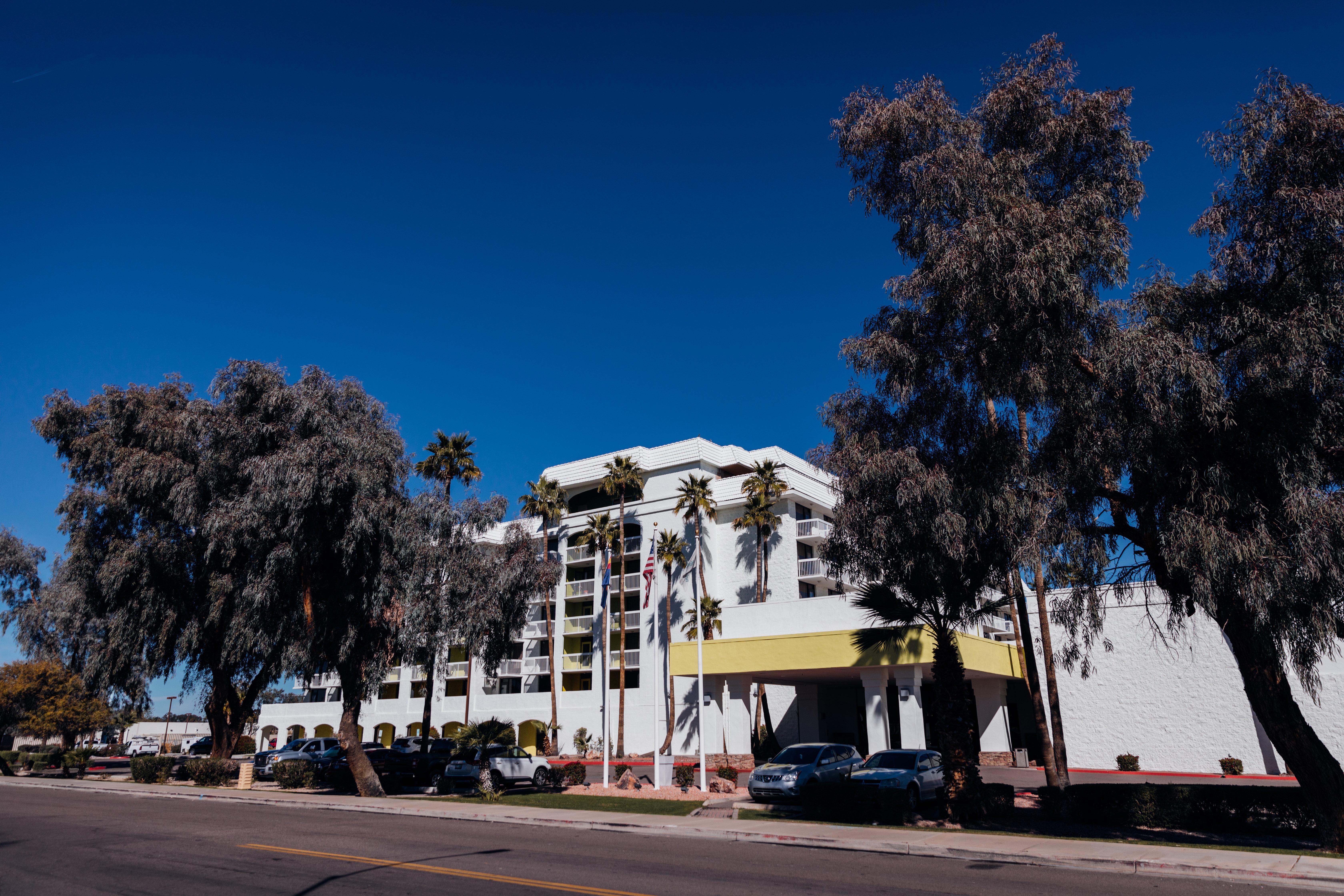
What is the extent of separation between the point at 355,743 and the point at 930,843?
19.1m

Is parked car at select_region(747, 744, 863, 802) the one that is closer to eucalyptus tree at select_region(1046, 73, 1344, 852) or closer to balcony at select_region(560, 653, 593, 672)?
eucalyptus tree at select_region(1046, 73, 1344, 852)

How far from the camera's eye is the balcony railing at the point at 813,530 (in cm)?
5178

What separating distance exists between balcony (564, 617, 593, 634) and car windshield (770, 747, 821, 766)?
3375cm

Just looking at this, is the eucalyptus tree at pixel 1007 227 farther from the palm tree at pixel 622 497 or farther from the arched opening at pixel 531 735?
the arched opening at pixel 531 735

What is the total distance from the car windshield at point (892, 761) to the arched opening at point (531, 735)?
34.7m

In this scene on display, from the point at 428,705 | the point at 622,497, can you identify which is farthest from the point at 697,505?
the point at 428,705

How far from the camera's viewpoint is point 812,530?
170ft

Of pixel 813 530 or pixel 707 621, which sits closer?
pixel 707 621

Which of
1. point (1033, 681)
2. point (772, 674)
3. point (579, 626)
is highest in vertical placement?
point (579, 626)

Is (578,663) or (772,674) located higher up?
(578,663)

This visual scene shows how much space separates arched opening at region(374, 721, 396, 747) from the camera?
201 ft

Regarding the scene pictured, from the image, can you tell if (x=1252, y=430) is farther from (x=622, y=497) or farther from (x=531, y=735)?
(x=531, y=735)

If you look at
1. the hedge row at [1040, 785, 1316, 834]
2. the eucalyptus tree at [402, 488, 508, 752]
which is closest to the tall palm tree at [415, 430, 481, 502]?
the eucalyptus tree at [402, 488, 508, 752]

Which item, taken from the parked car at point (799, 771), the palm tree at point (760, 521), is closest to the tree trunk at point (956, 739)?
the parked car at point (799, 771)
